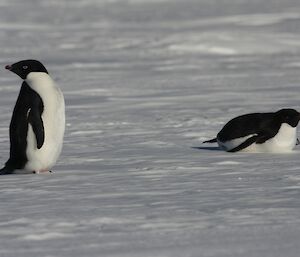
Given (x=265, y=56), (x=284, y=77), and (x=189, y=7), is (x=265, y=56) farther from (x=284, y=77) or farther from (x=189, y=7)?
(x=189, y=7)

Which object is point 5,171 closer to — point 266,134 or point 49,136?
point 49,136

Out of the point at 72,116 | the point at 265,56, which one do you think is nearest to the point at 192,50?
A: the point at 265,56

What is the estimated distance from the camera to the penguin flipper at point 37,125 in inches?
225

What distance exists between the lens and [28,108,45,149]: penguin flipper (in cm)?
570

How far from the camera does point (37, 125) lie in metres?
5.71

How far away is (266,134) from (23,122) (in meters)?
1.59

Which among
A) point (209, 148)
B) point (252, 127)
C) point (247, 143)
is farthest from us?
point (209, 148)

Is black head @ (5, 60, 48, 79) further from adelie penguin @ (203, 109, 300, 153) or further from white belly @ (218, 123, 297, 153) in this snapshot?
white belly @ (218, 123, 297, 153)

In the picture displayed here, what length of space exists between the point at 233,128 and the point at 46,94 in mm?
1375

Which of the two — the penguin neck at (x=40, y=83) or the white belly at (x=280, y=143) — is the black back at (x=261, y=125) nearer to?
the white belly at (x=280, y=143)

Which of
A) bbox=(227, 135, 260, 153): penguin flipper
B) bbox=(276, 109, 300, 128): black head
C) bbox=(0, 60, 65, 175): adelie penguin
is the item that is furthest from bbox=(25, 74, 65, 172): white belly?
bbox=(276, 109, 300, 128): black head

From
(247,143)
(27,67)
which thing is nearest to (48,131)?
(27,67)

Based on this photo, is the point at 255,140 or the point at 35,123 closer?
the point at 35,123

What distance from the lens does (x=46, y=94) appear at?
226 inches
